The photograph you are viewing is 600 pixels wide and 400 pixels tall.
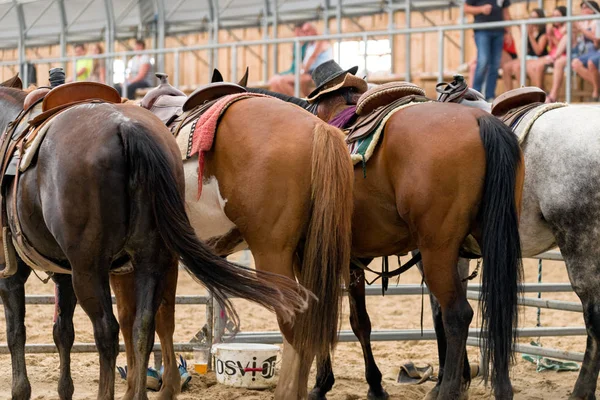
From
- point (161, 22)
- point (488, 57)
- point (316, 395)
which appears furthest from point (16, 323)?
point (161, 22)

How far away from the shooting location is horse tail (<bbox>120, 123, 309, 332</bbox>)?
4273 millimetres

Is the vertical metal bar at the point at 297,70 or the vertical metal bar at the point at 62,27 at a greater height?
the vertical metal bar at the point at 62,27

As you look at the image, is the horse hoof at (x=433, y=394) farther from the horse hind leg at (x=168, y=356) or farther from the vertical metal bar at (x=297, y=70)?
the vertical metal bar at (x=297, y=70)

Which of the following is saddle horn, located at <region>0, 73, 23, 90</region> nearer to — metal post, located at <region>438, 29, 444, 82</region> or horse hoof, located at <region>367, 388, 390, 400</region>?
horse hoof, located at <region>367, 388, 390, 400</region>

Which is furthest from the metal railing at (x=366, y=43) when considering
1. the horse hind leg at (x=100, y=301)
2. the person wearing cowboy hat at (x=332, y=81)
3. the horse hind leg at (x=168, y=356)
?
the horse hind leg at (x=100, y=301)

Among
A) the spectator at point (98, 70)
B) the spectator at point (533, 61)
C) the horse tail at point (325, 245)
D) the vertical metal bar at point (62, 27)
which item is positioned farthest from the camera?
the vertical metal bar at point (62, 27)

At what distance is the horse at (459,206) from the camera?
15.7ft

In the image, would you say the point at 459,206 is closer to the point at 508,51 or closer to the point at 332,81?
the point at 332,81

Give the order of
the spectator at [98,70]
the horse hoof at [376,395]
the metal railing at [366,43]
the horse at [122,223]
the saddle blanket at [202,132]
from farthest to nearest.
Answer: the spectator at [98,70] < the metal railing at [366,43] < the horse hoof at [376,395] < the saddle blanket at [202,132] < the horse at [122,223]

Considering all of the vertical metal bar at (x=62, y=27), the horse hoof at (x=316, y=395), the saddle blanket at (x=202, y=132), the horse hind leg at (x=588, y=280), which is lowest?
the horse hoof at (x=316, y=395)

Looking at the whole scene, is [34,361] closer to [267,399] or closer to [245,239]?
[267,399]

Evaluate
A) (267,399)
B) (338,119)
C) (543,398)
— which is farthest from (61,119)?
(543,398)

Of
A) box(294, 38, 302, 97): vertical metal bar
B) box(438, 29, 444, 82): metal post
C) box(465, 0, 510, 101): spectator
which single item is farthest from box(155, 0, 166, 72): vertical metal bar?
box(465, 0, 510, 101): spectator

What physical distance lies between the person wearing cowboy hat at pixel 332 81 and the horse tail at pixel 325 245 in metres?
1.27
